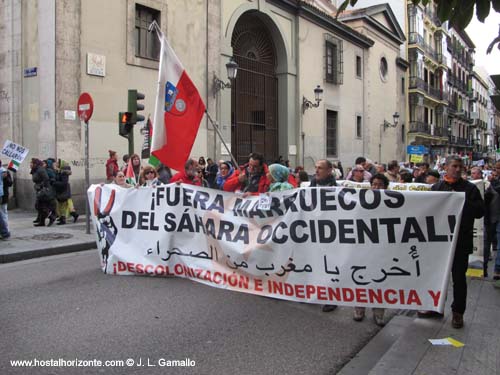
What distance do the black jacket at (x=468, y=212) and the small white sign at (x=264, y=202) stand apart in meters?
1.89

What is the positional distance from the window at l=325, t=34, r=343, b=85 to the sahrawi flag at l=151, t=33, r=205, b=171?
20676 millimetres

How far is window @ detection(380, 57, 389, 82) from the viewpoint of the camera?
3488 centimetres

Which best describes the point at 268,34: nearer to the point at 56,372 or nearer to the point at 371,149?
the point at 371,149

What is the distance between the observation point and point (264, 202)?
552 cm

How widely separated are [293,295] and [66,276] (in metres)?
3.59

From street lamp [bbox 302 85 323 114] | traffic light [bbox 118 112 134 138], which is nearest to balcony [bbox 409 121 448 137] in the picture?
street lamp [bbox 302 85 323 114]

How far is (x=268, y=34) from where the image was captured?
926 inches

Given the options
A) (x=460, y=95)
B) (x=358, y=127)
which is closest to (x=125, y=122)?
(x=358, y=127)

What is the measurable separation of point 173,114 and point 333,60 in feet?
73.2

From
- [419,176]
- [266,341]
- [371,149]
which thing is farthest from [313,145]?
[266,341]

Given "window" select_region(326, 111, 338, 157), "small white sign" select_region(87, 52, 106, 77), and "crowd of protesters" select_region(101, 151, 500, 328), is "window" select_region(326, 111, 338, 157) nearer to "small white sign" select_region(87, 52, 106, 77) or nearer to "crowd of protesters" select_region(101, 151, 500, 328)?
"small white sign" select_region(87, 52, 106, 77)

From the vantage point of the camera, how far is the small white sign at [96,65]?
14289 millimetres

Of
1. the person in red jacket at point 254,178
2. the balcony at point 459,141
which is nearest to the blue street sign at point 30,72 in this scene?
the person in red jacket at point 254,178

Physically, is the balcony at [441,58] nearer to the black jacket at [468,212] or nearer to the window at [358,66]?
the window at [358,66]
